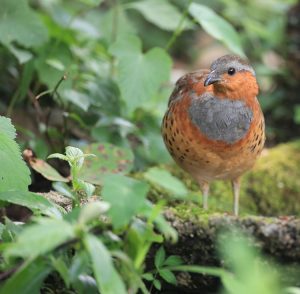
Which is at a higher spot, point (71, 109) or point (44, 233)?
point (71, 109)

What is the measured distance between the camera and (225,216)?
3090 mm

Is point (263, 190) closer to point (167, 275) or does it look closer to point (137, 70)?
point (137, 70)

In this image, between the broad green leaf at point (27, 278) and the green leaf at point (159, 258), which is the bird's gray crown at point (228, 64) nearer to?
the green leaf at point (159, 258)

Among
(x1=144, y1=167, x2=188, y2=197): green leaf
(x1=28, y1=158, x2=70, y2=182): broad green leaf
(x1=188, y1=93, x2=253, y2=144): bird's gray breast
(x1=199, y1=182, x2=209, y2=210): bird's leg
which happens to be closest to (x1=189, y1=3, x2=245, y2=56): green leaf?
(x1=188, y1=93, x2=253, y2=144): bird's gray breast

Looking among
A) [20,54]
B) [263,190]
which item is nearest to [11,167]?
[20,54]

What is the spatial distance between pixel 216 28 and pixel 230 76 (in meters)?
0.89

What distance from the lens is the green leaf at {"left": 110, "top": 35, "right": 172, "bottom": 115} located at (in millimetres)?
4469

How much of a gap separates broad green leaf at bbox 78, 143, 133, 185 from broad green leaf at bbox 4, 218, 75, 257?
4.93 feet

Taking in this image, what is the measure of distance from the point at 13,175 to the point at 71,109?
2.18 meters

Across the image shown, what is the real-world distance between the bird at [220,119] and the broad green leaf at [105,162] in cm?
31

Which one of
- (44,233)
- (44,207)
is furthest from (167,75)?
(44,233)

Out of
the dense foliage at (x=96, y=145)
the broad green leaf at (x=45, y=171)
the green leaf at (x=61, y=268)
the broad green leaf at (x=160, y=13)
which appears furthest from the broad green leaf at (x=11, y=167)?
the broad green leaf at (x=160, y=13)

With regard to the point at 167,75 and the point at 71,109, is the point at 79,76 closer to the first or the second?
the point at 71,109

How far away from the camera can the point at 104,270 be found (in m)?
2.21
